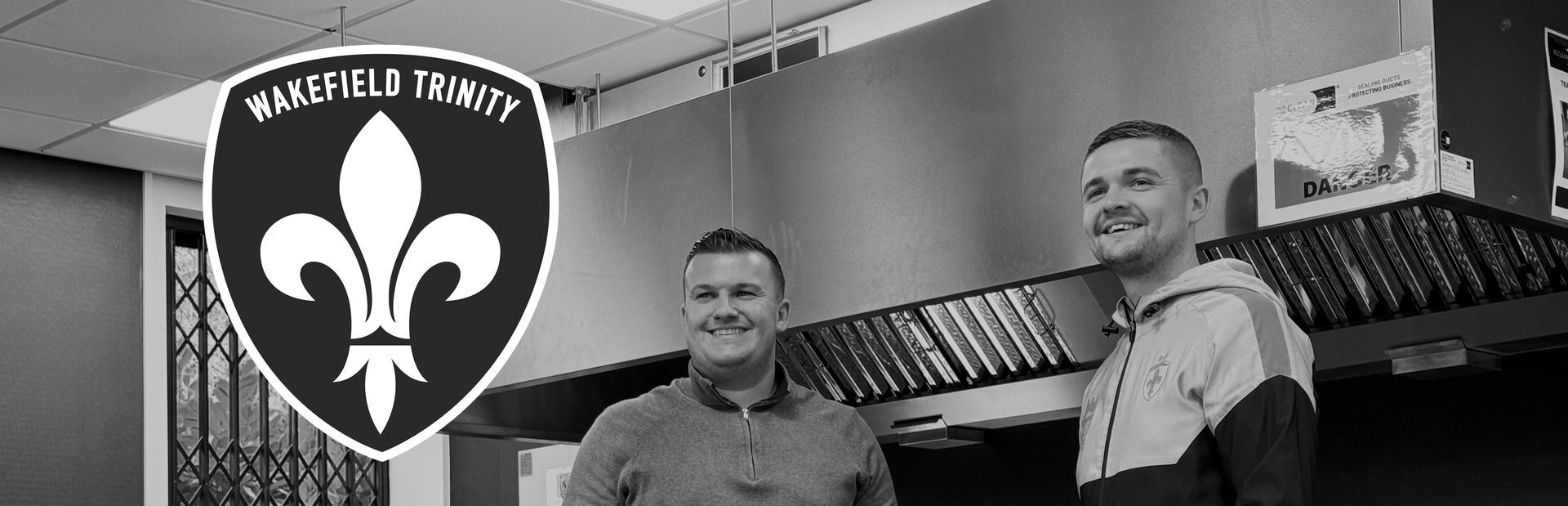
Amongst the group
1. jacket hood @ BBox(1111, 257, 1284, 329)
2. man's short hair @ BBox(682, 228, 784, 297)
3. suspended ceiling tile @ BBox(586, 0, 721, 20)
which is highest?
suspended ceiling tile @ BBox(586, 0, 721, 20)

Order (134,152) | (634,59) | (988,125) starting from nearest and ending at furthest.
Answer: (988,125) < (634,59) < (134,152)

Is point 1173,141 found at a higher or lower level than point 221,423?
higher

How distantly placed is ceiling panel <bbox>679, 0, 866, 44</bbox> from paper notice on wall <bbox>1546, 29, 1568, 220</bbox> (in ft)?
6.90

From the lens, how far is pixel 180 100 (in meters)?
5.04

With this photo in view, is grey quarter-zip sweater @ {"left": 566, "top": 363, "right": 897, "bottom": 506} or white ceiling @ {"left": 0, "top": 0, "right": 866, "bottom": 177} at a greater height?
white ceiling @ {"left": 0, "top": 0, "right": 866, "bottom": 177}

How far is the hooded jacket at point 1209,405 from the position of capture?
1670 millimetres

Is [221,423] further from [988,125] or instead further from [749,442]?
[749,442]

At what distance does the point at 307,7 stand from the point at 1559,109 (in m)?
2.98

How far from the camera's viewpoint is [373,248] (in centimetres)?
459

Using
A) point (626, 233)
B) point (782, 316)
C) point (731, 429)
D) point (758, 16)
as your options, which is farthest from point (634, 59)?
point (731, 429)

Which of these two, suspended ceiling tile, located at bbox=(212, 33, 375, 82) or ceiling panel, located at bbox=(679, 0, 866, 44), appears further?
suspended ceiling tile, located at bbox=(212, 33, 375, 82)

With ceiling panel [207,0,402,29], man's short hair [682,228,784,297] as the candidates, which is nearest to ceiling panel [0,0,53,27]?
ceiling panel [207,0,402,29]

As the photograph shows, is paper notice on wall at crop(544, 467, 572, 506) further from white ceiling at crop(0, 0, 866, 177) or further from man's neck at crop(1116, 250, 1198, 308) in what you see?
man's neck at crop(1116, 250, 1198, 308)

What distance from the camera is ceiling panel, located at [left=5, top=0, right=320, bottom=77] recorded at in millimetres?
4051
